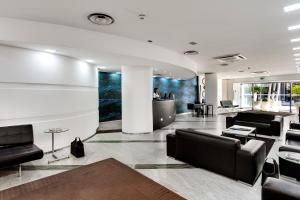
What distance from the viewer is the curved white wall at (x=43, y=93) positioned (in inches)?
149

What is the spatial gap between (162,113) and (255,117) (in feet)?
11.7

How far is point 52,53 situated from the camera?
4.42 metres

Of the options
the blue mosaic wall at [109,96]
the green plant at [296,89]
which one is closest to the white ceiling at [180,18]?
the blue mosaic wall at [109,96]

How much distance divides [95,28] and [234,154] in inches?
146

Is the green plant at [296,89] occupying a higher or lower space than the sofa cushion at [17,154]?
higher

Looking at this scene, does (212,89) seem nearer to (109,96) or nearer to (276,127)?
(276,127)

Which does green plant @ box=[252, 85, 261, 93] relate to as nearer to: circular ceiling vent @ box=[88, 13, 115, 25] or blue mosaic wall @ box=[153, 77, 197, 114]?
blue mosaic wall @ box=[153, 77, 197, 114]

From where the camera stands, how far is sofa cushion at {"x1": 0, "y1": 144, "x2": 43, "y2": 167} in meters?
2.98

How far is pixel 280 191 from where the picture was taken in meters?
1.66

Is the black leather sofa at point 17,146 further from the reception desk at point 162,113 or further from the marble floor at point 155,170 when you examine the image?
the reception desk at point 162,113

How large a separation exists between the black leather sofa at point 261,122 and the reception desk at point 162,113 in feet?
8.35

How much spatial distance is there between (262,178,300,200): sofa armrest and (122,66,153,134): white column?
486 cm

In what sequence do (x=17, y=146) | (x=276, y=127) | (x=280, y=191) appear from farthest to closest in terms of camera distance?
1. (x=276, y=127)
2. (x=17, y=146)
3. (x=280, y=191)

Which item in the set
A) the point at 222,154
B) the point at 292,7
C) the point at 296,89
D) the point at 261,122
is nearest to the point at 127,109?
the point at 222,154
